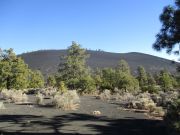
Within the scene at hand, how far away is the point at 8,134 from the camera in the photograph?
14.4 m

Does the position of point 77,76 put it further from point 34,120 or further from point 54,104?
point 34,120

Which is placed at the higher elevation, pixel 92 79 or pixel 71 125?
pixel 92 79

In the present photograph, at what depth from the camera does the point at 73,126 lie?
1703 centimetres

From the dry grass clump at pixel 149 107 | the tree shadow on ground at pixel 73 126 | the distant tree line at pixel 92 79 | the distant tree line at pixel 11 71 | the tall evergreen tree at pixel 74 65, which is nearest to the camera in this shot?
the tree shadow on ground at pixel 73 126

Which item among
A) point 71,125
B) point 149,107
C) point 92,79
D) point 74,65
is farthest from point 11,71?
point 71,125

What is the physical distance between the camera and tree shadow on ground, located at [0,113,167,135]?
15.5 meters

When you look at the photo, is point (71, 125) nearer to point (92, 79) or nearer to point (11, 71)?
point (11, 71)

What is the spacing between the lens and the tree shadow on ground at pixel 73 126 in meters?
15.5

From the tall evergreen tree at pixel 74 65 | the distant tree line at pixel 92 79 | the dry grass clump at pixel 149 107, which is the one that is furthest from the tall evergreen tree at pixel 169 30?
the tall evergreen tree at pixel 74 65

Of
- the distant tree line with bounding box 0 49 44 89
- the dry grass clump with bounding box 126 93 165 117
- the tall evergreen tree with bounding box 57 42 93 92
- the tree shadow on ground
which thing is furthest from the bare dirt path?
the tall evergreen tree with bounding box 57 42 93 92

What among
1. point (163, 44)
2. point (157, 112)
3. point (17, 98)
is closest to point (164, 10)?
point (163, 44)

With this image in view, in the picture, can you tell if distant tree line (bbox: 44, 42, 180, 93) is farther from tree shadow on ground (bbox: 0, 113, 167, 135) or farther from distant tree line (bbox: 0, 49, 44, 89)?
tree shadow on ground (bbox: 0, 113, 167, 135)

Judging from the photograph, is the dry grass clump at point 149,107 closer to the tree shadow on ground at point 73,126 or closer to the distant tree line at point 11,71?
the tree shadow on ground at point 73,126

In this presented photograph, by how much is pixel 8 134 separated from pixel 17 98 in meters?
17.2
